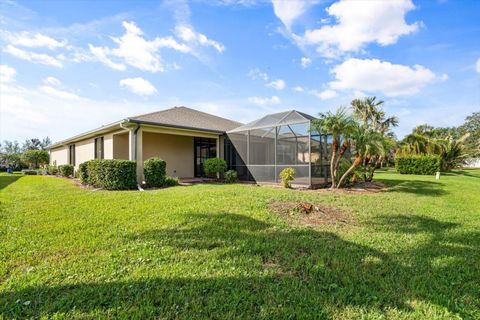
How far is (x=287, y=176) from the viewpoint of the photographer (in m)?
11.0

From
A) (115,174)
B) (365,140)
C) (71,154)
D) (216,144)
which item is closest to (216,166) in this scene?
(216,144)

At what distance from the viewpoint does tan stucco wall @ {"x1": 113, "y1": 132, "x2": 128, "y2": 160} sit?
1389 cm

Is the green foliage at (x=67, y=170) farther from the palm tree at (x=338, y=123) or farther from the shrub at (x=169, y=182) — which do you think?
the palm tree at (x=338, y=123)

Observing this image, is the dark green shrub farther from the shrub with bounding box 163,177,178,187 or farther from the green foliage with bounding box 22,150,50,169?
the green foliage with bounding box 22,150,50,169

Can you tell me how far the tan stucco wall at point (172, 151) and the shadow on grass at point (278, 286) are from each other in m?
11.3

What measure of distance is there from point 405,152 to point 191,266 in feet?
82.4

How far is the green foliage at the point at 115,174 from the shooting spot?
10414 millimetres

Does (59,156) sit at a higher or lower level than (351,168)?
higher

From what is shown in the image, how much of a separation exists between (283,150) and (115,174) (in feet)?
25.3

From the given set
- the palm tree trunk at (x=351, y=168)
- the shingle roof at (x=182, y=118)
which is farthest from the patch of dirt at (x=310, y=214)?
the shingle roof at (x=182, y=118)

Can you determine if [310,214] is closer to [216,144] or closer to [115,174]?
[115,174]

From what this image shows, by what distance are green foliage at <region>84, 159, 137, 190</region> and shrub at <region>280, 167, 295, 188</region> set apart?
6615 millimetres

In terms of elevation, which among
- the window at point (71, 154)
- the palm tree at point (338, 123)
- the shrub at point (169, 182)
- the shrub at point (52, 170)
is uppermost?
the palm tree at point (338, 123)

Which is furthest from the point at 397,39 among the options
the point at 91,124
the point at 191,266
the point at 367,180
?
the point at 91,124
